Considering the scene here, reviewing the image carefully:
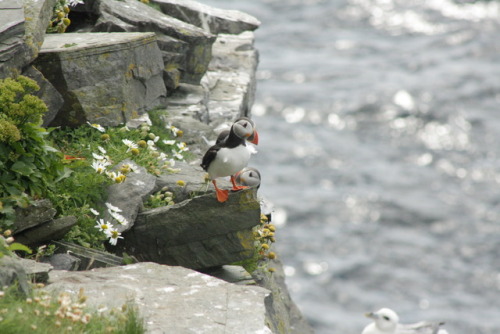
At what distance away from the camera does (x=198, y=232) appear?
10836mm

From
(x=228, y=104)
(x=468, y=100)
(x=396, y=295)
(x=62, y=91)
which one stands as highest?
(x=62, y=91)

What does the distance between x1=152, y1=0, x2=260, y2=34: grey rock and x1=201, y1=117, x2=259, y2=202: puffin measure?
682 centimetres

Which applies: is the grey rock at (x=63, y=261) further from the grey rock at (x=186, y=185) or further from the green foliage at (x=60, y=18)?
the green foliage at (x=60, y=18)

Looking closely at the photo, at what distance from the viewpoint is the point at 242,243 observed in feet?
35.8

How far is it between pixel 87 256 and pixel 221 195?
186 centimetres

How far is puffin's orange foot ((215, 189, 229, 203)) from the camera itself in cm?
1068

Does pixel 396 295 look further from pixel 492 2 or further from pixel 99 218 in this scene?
pixel 492 2

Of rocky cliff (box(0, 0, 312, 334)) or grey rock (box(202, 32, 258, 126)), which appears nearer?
rocky cliff (box(0, 0, 312, 334))

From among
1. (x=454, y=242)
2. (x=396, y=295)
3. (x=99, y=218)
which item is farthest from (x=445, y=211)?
(x=99, y=218)

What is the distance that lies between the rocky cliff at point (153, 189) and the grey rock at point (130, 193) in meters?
0.02

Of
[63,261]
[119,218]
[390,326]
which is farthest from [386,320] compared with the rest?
[63,261]

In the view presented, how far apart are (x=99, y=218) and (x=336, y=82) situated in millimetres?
35132

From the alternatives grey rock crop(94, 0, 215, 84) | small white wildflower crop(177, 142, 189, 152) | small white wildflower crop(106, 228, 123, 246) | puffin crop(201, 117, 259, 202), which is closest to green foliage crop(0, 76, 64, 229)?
small white wildflower crop(106, 228, 123, 246)

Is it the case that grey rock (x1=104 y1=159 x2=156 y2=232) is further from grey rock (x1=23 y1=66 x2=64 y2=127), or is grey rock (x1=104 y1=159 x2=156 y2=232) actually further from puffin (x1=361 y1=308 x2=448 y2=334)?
puffin (x1=361 y1=308 x2=448 y2=334)
